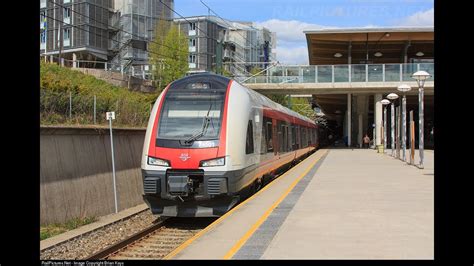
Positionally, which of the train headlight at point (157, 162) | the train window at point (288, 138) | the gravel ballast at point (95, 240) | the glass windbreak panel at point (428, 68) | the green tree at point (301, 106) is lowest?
the gravel ballast at point (95, 240)

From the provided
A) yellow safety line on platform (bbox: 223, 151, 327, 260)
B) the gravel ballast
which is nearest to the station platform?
yellow safety line on platform (bbox: 223, 151, 327, 260)

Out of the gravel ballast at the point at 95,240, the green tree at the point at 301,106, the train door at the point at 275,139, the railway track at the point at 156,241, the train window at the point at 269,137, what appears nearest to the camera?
the railway track at the point at 156,241

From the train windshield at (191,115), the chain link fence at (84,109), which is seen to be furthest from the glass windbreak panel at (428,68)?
the train windshield at (191,115)

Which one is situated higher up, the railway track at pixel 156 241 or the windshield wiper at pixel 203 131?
the windshield wiper at pixel 203 131

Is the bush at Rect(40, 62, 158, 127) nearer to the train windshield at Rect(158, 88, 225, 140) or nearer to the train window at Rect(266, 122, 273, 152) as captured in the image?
the train windshield at Rect(158, 88, 225, 140)

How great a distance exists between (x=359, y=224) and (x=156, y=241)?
421 cm

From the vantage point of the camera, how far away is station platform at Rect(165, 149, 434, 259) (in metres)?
6.47

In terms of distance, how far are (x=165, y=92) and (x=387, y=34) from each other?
116ft

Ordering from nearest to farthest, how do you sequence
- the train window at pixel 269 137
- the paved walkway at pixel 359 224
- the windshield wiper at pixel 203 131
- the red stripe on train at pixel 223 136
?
the paved walkway at pixel 359 224
the red stripe on train at pixel 223 136
the windshield wiper at pixel 203 131
the train window at pixel 269 137

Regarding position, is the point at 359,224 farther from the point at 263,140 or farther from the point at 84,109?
the point at 84,109

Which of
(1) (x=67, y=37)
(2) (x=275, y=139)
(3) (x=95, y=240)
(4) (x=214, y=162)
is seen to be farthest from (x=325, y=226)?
(1) (x=67, y=37)

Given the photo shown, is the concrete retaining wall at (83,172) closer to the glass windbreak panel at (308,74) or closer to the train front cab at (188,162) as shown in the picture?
the train front cab at (188,162)

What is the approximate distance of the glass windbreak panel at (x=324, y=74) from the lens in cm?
4044
